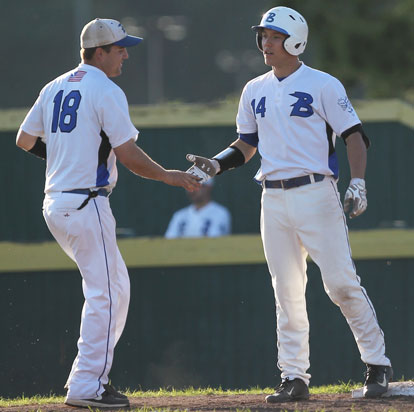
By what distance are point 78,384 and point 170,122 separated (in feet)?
17.1

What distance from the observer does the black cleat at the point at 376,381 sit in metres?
6.11

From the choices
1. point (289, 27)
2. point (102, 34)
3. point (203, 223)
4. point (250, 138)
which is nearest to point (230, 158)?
point (250, 138)

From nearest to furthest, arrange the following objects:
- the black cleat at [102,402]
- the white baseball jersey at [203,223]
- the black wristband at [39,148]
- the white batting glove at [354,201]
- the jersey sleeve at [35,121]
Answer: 1. the black cleat at [102,402]
2. the white batting glove at [354,201]
3. the jersey sleeve at [35,121]
4. the black wristband at [39,148]
5. the white baseball jersey at [203,223]

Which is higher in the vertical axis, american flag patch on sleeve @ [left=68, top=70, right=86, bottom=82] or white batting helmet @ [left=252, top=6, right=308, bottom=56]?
white batting helmet @ [left=252, top=6, right=308, bottom=56]

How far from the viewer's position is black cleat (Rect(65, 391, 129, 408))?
5.82 metres

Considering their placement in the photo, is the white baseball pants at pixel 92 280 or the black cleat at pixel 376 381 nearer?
the white baseball pants at pixel 92 280

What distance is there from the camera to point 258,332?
8.23 m

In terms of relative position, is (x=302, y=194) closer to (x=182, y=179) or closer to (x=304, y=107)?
(x=304, y=107)

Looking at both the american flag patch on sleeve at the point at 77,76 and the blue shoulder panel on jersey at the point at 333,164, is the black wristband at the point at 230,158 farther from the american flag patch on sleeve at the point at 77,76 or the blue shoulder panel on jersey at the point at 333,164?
the american flag patch on sleeve at the point at 77,76

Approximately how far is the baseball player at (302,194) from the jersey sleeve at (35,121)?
1.28 metres

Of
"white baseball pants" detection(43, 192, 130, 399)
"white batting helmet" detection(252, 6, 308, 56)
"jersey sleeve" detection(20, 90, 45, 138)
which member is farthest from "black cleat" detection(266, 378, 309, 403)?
"jersey sleeve" detection(20, 90, 45, 138)

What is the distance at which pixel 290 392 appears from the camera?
6.10m

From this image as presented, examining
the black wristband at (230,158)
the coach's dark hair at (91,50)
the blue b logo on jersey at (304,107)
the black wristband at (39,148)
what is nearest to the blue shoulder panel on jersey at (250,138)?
the black wristband at (230,158)

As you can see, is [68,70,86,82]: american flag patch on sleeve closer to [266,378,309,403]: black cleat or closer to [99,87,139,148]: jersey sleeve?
[99,87,139,148]: jersey sleeve
